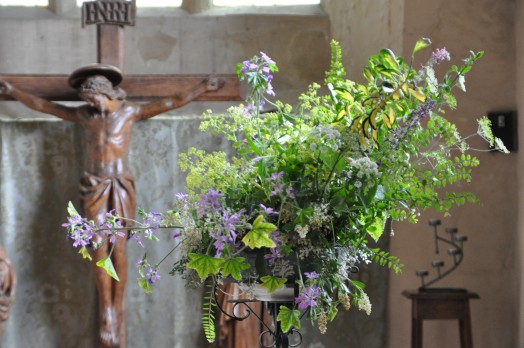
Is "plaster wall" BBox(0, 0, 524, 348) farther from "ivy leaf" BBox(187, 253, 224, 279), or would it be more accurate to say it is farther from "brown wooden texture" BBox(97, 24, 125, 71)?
"ivy leaf" BBox(187, 253, 224, 279)

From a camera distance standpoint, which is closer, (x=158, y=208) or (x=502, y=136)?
(x=502, y=136)

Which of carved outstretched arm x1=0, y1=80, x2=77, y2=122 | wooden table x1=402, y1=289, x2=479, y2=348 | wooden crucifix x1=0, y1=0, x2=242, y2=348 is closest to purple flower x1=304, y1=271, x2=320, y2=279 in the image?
wooden table x1=402, y1=289, x2=479, y2=348

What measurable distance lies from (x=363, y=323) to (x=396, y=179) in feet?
12.9

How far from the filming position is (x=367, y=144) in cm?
208

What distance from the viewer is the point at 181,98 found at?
548cm

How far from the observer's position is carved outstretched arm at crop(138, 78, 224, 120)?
5.45m

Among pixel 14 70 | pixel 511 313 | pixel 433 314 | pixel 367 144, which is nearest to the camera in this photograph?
pixel 367 144

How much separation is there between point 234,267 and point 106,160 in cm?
340

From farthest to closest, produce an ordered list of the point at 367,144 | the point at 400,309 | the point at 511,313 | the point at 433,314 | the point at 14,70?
the point at 14,70 < the point at 400,309 < the point at 511,313 < the point at 433,314 < the point at 367,144

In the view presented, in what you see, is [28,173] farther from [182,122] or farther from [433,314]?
[433,314]

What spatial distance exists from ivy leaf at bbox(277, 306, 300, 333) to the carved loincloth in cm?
325

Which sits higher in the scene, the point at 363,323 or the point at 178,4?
the point at 178,4

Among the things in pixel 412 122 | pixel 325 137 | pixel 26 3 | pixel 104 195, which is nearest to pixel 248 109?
pixel 325 137

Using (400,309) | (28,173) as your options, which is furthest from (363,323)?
(28,173)
